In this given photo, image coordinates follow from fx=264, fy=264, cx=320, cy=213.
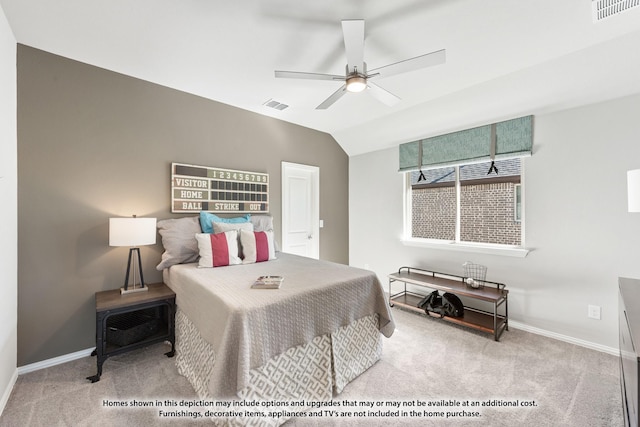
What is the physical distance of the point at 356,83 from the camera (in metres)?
2.11

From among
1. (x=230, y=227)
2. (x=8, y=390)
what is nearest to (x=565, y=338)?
(x=230, y=227)

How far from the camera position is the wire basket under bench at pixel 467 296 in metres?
2.73

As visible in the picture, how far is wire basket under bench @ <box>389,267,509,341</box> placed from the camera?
2.73 m

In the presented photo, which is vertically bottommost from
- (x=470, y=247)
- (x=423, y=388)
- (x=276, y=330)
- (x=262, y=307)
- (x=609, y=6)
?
(x=423, y=388)

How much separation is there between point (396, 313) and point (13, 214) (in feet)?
12.6

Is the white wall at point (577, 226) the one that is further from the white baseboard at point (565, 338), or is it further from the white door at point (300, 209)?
the white door at point (300, 209)

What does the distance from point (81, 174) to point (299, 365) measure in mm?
2527

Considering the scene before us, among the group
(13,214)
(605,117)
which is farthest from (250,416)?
(605,117)

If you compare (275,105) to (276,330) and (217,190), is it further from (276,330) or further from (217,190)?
(276,330)

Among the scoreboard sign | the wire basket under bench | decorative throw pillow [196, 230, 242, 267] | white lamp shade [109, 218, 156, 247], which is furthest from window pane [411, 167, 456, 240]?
white lamp shade [109, 218, 156, 247]

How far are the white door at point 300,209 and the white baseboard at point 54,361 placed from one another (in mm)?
2351

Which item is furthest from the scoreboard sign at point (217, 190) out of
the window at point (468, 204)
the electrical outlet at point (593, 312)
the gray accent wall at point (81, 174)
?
the electrical outlet at point (593, 312)

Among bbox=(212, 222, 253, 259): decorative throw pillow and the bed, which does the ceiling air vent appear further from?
bbox=(212, 222, 253, 259): decorative throw pillow

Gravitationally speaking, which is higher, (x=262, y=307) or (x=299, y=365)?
(x=262, y=307)
